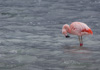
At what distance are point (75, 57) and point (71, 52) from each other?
1.99 ft

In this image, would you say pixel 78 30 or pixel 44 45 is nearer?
pixel 44 45

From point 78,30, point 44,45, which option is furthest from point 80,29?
point 44,45

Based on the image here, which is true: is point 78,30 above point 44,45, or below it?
above

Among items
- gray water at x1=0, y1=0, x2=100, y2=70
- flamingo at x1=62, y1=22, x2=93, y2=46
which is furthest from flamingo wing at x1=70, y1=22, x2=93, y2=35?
gray water at x1=0, y1=0, x2=100, y2=70

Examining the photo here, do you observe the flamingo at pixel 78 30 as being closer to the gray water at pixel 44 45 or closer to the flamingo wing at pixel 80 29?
the flamingo wing at pixel 80 29

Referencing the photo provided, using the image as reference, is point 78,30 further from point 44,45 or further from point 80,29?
point 44,45

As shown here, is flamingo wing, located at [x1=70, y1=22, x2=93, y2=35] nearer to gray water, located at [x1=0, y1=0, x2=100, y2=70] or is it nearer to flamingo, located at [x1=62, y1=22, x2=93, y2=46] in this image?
flamingo, located at [x1=62, y1=22, x2=93, y2=46]

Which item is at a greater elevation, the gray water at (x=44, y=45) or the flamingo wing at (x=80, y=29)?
the flamingo wing at (x=80, y=29)

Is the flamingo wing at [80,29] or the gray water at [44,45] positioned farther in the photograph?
the flamingo wing at [80,29]

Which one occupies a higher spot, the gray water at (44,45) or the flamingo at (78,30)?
the flamingo at (78,30)

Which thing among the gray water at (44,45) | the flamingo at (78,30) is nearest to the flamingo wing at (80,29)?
the flamingo at (78,30)

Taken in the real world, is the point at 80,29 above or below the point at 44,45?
above

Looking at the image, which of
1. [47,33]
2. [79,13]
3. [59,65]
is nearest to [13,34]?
[47,33]

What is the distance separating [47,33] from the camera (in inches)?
460
